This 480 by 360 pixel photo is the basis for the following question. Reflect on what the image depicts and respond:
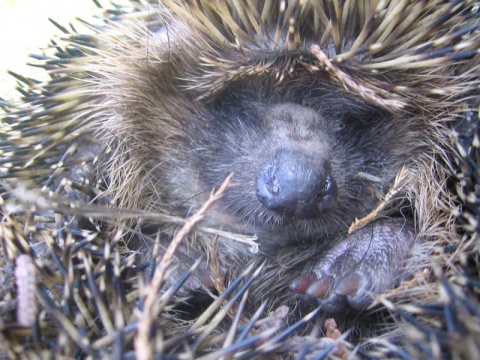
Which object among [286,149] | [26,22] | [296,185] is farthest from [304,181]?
[26,22]

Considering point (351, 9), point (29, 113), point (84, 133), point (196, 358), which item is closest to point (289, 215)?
point (196, 358)

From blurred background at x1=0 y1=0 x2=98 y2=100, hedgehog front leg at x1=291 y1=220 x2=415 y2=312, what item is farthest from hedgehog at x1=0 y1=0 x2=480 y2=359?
blurred background at x1=0 y1=0 x2=98 y2=100

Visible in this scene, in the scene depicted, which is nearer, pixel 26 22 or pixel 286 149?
pixel 286 149

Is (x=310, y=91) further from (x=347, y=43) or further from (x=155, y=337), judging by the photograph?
(x=155, y=337)

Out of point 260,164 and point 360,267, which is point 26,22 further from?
point 360,267

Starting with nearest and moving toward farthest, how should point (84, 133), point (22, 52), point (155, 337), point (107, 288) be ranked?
point (155, 337) < point (107, 288) < point (84, 133) < point (22, 52)

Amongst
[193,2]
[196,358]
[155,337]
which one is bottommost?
[196,358]

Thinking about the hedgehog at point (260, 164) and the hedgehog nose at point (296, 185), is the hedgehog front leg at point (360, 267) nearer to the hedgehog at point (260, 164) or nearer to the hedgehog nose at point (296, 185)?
the hedgehog at point (260, 164)
